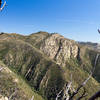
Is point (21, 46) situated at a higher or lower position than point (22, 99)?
higher

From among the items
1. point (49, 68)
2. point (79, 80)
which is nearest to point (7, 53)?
point (49, 68)

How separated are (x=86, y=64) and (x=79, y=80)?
51.5 metres

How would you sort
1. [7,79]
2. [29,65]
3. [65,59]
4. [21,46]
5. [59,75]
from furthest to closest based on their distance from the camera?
[65,59] < [21,46] < [29,65] < [59,75] < [7,79]

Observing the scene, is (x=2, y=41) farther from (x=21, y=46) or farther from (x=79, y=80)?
(x=79, y=80)

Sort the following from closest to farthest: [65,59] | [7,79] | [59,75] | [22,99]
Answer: [22,99] → [7,79] → [59,75] → [65,59]

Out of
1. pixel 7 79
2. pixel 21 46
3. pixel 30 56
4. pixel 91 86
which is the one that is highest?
pixel 21 46

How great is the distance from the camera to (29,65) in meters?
168

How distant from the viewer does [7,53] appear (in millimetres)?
174125

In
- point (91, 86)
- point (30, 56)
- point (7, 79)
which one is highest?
point (30, 56)

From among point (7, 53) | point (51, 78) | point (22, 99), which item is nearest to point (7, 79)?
point (22, 99)

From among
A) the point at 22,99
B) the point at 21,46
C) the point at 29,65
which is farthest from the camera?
the point at 21,46

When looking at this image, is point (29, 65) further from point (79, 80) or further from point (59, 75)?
point (79, 80)

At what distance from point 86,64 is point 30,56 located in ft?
285

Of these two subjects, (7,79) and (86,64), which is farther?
(86,64)
